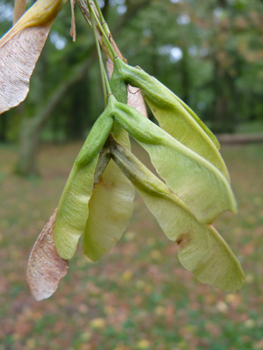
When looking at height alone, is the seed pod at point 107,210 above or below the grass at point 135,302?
above

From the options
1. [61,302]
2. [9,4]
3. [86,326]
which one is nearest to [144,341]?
[86,326]

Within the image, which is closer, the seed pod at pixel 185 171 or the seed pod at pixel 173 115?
the seed pod at pixel 185 171

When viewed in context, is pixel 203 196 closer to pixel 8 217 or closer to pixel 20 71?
pixel 20 71

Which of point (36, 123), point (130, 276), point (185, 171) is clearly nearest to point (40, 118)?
point (36, 123)

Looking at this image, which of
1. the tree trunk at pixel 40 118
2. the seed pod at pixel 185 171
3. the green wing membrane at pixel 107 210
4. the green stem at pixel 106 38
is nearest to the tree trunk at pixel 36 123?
the tree trunk at pixel 40 118

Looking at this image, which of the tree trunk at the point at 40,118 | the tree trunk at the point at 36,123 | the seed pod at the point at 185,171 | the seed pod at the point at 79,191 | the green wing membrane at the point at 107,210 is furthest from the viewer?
the tree trunk at the point at 36,123

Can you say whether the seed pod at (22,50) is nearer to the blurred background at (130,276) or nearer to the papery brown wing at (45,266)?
the papery brown wing at (45,266)
